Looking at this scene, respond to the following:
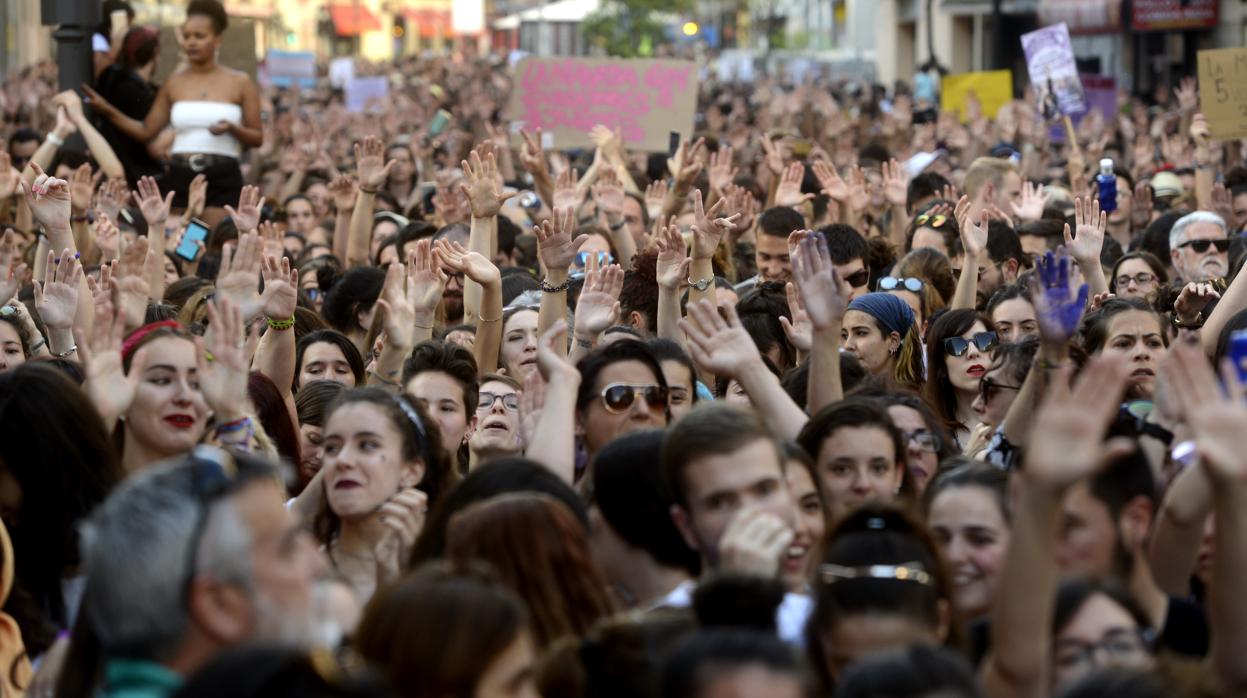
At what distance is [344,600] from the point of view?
406 cm

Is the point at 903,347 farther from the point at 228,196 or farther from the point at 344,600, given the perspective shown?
the point at 228,196

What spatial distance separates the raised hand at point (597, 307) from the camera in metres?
7.05

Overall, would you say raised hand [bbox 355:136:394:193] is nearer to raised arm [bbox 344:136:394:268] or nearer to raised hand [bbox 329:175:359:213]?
raised arm [bbox 344:136:394:268]

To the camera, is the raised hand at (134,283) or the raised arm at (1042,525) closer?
the raised arm at (1042,525)

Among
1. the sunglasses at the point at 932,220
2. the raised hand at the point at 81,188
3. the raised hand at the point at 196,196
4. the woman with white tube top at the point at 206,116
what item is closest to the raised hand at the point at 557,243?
the raised hand at the point at 81,188

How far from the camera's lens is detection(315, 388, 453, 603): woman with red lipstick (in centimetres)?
546

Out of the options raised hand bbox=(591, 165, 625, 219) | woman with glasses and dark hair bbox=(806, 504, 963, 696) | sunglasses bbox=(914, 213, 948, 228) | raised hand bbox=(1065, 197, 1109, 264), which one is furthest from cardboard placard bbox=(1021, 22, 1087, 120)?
woman with glasses and dark hair bbox=(806, 504, 963, 696)

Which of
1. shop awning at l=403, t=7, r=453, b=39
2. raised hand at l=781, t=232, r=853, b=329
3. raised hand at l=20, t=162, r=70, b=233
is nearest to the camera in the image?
raised hand at l=781, t=232, r=853, b=329

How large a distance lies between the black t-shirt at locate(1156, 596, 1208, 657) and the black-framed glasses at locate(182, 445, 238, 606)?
1990 mm

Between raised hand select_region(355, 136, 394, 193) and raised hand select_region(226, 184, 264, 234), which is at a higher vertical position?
raised hand select_region(355, 136, 394, 193)

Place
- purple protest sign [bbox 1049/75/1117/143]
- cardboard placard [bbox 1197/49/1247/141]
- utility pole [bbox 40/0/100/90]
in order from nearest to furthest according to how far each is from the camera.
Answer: utility pole [bbox 40/0/100/90] → cardboard placard [bbox 1197/49/1247/141] → purple protest sign [bbox 1049/75/1117/143]

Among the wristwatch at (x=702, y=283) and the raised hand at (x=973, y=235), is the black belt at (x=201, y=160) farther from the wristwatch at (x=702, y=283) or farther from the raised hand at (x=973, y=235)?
the wristwatch at (x=702, y=283)

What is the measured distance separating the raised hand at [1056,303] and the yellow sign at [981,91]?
14098 millimetres

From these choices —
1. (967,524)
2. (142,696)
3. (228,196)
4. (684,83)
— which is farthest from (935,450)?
(684,83)
